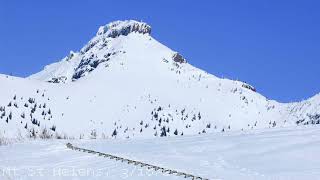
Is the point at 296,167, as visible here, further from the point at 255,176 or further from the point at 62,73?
the point at 62,73

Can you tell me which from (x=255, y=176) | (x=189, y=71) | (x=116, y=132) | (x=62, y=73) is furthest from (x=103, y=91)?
(x=255, y=176)

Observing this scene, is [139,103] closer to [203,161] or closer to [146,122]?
[146,122]

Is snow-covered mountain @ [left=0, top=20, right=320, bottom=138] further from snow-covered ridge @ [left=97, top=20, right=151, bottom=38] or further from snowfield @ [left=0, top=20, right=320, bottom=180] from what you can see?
A: snow-covered ridge @ [left=97, top=20, right=151, bottom=38]

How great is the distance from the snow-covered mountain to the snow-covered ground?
31391mm

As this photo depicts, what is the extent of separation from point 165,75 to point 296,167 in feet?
284

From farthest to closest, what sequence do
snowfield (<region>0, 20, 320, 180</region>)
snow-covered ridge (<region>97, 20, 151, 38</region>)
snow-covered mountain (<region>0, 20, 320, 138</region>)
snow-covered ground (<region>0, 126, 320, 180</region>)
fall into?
snow-covered ridge (<region>97, 20, 151, 38</region>) → snow-covered mountain (<region>0, 20, 320, 138</region>) → snowfield (<region>0, 20, 320, 180</region>) → snow-covered ground (<region>0, 126, 320, 180</region>)

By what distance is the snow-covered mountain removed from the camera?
7094 centimetres

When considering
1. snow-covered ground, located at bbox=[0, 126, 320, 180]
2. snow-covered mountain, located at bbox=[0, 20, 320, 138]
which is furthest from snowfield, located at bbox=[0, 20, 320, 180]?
snow-covered mountain, located at bbox=[0, 20, 320, 138]

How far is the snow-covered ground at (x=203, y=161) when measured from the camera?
58.0ft

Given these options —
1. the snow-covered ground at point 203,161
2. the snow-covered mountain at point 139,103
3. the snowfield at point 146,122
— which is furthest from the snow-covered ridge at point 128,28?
the snow-covered ground at point 203,161

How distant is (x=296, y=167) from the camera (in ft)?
60.0

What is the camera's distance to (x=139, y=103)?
279 ft

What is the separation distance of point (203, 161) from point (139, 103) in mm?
64620

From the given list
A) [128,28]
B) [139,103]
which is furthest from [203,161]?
[128,28]
